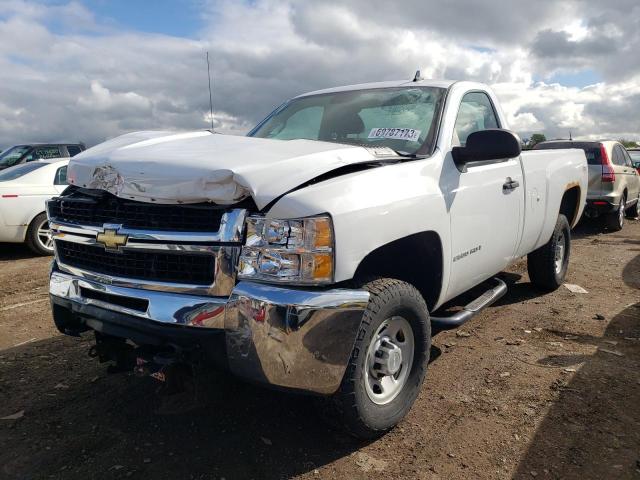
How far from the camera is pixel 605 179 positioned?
9.97m

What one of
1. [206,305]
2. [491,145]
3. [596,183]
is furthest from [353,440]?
[596,183]

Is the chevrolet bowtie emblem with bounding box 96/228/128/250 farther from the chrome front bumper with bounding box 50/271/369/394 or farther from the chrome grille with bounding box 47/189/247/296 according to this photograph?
the chrome front bumper with bounding box 50/271/369/394

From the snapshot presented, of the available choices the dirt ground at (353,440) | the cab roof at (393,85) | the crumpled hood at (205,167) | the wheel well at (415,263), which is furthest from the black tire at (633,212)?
the crumpled hood at (205,167)

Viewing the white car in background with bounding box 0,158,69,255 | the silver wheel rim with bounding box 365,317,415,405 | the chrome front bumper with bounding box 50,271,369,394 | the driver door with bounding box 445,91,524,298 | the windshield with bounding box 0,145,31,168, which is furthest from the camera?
the windshield with bounding box 0,145,31,168

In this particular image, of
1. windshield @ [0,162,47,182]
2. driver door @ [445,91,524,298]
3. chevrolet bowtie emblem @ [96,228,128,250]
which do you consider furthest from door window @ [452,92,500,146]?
windshield @ [0,162,47,182]

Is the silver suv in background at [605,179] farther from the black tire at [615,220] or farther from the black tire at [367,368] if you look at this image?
the black tire at [367,368]

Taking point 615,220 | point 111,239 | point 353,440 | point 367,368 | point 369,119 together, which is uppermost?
point 369,119

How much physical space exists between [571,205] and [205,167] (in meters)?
4.87

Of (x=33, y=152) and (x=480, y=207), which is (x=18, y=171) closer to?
(x=33, y=152)

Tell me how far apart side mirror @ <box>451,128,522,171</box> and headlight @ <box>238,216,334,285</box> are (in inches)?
54.6

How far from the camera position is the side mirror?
316cm

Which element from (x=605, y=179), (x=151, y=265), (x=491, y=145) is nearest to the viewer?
(x=151, y=265)

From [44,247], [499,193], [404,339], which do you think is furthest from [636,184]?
[44,247]

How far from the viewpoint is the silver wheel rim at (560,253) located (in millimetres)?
5512
